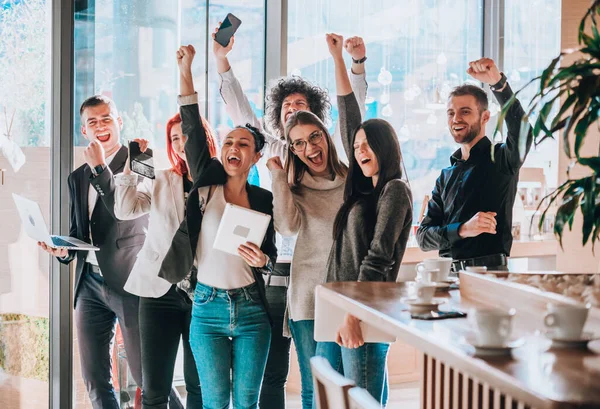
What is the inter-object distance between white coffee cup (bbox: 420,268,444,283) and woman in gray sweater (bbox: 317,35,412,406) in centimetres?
31

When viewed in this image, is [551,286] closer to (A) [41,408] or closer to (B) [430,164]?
(A) [41,408]

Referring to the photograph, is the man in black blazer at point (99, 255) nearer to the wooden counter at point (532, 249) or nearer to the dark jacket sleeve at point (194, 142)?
the dark jacket sleeve at point (194, 142)

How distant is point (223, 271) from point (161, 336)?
1.47 feet

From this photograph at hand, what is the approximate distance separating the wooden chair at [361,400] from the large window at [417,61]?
3511mm

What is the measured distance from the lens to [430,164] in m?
5.11

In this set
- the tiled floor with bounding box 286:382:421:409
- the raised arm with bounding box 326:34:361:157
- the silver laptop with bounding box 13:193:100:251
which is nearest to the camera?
the raised arm with bounding box 326:34:361:157

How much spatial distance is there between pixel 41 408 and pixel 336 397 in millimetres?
2709

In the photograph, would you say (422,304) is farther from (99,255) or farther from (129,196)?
(99,255)

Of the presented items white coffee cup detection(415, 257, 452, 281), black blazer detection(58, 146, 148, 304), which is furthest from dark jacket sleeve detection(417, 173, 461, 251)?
black blazer detection(58, 146, 148, 304)

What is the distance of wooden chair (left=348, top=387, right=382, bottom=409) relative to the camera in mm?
1342

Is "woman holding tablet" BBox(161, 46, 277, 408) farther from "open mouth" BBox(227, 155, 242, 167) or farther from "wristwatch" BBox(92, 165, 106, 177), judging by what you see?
"wristwatch" BBox(92, 165, 106, 177)

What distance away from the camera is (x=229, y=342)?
276cm

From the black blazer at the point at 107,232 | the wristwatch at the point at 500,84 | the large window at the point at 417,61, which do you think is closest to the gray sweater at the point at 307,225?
the wristwatch at the point at 500,84

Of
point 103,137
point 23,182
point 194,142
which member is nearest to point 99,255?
point 103,137
